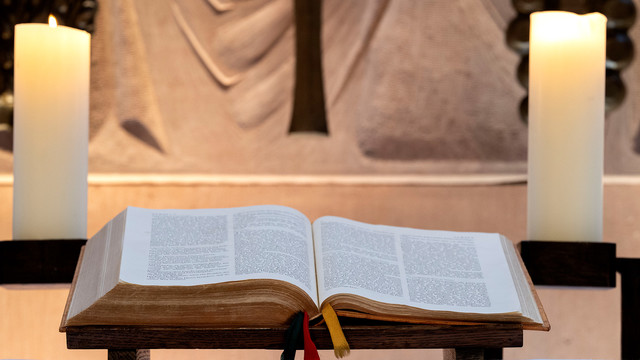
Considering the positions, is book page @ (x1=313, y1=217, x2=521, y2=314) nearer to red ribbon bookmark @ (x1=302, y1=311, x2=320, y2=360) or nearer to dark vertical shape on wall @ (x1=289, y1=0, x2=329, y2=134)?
red ribbon bookmark @ (x1=302, y1=311, x2=320, y2=360)

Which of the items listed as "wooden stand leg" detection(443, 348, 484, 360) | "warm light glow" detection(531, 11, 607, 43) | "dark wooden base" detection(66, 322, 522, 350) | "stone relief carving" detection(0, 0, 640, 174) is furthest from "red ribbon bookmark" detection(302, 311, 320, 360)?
"stone relief carving" detection(0, 0, 640, 174)

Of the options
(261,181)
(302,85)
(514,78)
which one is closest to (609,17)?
(514,78)

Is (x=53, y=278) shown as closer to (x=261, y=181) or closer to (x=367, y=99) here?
(x=261, y=181)

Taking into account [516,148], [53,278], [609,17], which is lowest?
[53,278]

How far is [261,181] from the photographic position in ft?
3.46

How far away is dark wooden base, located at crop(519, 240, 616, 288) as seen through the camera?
667 mm

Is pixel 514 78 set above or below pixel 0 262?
above

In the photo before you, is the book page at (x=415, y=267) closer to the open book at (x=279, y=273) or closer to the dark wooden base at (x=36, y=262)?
the open book at (x=279, y=273)

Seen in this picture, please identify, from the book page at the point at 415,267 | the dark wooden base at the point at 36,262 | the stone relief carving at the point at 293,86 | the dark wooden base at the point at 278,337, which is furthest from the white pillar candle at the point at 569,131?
the dark wooden base at the point at 36,262

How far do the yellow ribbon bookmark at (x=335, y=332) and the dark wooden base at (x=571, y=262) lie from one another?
0.29 m

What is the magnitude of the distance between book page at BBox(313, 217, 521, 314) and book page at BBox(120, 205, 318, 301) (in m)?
0.02

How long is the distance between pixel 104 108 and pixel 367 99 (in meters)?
0.45

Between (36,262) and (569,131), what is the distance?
613 millimetres

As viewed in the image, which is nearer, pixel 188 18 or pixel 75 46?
pixel 75 46
